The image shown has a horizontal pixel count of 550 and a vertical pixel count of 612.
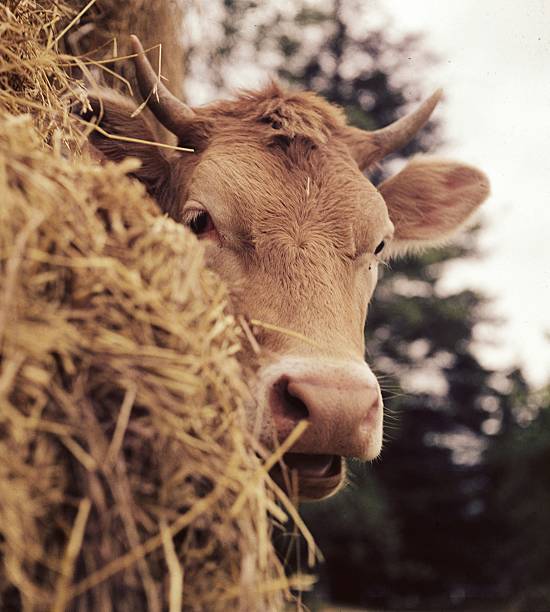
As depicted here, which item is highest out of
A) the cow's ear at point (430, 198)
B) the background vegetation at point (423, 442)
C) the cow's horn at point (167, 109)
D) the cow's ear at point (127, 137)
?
the cow's horn at point (167, 109)

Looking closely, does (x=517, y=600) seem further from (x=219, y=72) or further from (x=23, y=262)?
(x=23, y=262)

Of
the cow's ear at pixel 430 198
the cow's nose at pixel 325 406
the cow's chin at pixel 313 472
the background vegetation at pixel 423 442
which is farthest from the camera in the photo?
the background vegetation at pixel 423 442

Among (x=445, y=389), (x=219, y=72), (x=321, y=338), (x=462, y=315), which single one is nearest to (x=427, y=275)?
(x=462, y=315)

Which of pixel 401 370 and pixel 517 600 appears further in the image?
pixel 401 370

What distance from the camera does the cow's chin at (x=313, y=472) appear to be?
107 inches

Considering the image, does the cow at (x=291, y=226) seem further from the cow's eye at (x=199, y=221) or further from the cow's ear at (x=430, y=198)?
the cow's ear at (x=430, y=198)

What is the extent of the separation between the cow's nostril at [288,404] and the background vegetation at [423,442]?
13328 mm

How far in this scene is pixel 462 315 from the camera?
18.1m

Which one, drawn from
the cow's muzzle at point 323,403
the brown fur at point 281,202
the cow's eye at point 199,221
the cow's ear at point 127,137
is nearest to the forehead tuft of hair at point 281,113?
the brown fur at point 281,202

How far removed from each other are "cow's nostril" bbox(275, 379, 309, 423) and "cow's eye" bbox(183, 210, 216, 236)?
990mm

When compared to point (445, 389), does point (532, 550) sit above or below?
below

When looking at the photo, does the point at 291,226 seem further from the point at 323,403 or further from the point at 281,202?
the point at 323,403

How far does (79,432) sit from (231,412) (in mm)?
405

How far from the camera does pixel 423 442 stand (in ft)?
61.7
